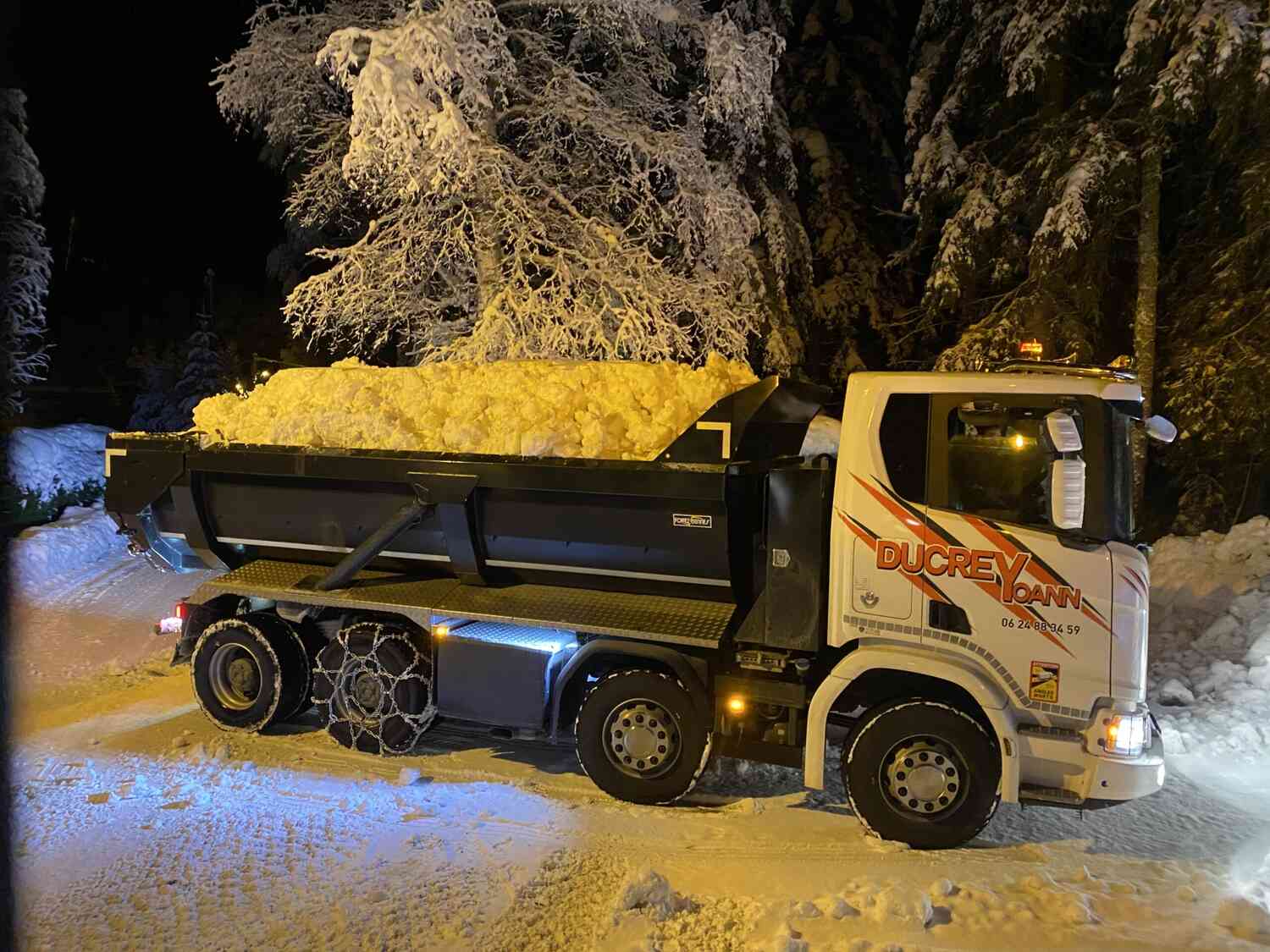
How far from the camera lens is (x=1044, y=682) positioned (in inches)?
202

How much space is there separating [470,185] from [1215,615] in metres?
9.17

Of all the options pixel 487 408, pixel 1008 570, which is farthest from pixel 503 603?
pixel 1008 570

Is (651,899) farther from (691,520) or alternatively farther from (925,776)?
(691,520)

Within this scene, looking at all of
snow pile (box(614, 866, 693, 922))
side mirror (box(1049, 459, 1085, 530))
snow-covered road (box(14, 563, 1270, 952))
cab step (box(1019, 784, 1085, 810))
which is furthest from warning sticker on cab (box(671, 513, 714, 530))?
cab step (box(1019, 784, 1085, 810))

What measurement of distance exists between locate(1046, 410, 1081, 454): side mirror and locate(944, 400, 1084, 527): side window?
0.23m

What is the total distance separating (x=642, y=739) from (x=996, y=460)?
270 cm

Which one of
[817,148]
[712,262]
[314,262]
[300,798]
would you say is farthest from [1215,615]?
[314,262]

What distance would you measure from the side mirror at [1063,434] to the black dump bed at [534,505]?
1.26m

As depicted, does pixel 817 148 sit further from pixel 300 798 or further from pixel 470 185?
pixel 300 798

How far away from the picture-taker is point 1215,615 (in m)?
9.14

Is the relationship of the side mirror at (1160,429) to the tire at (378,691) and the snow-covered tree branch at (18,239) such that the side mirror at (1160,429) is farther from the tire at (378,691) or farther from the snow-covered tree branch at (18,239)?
the snow-covered tree branch at (18,239)

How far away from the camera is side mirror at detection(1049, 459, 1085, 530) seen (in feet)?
16.0

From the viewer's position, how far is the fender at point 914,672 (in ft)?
16.9

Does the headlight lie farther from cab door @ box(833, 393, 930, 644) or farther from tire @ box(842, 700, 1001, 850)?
cab door @ box(833, 393, 930, 644)
